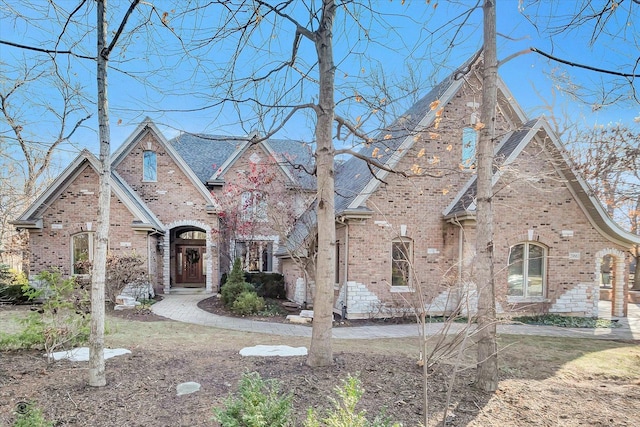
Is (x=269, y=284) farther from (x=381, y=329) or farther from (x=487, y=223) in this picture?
(x=487, y=223)

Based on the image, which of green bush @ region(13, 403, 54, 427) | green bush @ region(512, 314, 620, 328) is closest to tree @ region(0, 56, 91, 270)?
green bush @ region(13, 403, 54, 427)

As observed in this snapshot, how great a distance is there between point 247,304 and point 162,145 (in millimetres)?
9817

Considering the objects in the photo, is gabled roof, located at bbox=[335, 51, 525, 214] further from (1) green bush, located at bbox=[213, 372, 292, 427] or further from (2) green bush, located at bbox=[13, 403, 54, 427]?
(2) green bush, located at bbox=[13, 403, 54, 427]

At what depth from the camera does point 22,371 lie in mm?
4938

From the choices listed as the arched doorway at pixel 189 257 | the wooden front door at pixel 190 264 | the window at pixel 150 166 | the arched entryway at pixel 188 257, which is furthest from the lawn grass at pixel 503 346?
the wooden front door at pixel 190 264

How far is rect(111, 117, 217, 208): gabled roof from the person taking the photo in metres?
16.7

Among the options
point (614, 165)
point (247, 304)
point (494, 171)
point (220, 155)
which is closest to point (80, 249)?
point (247, 304)

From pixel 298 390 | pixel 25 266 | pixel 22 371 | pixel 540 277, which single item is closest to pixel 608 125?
pixel 540 277

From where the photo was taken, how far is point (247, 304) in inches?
458

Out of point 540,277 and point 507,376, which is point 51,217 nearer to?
point 507,376

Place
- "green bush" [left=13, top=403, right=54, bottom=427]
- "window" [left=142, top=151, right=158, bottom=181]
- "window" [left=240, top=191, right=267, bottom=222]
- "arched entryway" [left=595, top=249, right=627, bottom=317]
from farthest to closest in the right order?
"window" [left=142, top=151, right=158, bottom=181] < "window" [left=240, top=191, right=267, bottom=222] < "arched entryway" [left=595, top=249, right=627, bottom=317] < "green bush" [left=13, top=403, right=54, bottom=427]

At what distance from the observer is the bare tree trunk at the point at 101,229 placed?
14.0 ft

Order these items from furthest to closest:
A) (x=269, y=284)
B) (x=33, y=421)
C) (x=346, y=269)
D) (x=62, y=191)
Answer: (x=269, y=284)
(x=62, y=191)
(x=346, y=269)
(x=33, y=421)

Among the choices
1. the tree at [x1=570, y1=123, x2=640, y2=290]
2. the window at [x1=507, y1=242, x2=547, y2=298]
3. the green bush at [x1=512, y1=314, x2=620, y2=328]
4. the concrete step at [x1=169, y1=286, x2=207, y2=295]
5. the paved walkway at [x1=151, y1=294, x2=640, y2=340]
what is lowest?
the concrete step at [x1=169, y1=286, x2=207, y2=295]
